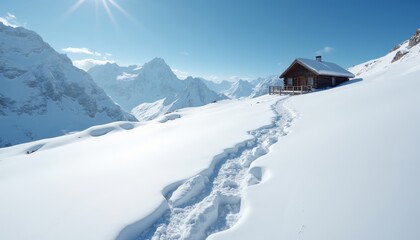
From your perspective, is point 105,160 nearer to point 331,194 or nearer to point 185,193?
point 185,193

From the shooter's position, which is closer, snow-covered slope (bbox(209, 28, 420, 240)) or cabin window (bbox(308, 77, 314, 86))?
snow-covered slope (bbox(209, 28, 420, 240))

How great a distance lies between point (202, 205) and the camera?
451 centimetres

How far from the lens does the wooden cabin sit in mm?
31672

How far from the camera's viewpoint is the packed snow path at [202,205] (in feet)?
12.6

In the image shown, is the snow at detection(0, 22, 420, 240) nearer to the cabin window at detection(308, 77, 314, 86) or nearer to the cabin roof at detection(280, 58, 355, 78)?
the cabin roof at detection(280, 58, 355, 78)

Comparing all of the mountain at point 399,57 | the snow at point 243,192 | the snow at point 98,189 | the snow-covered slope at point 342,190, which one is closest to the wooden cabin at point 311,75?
the mountain at point 399,57

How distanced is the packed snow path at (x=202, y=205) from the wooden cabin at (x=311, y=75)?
2726cm

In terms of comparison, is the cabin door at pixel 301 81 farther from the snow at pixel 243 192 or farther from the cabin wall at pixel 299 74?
the snow at pixel 243 192

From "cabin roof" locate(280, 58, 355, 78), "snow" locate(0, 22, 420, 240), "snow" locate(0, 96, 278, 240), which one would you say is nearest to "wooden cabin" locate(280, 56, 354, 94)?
"cabin roof" locate(280, 58, 355, 78)

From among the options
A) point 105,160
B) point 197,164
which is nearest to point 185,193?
point 197,164

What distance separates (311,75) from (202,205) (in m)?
32.5

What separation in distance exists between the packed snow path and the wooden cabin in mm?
27263

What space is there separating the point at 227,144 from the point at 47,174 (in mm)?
5582

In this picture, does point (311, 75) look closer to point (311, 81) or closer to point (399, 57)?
point (311, 81)
